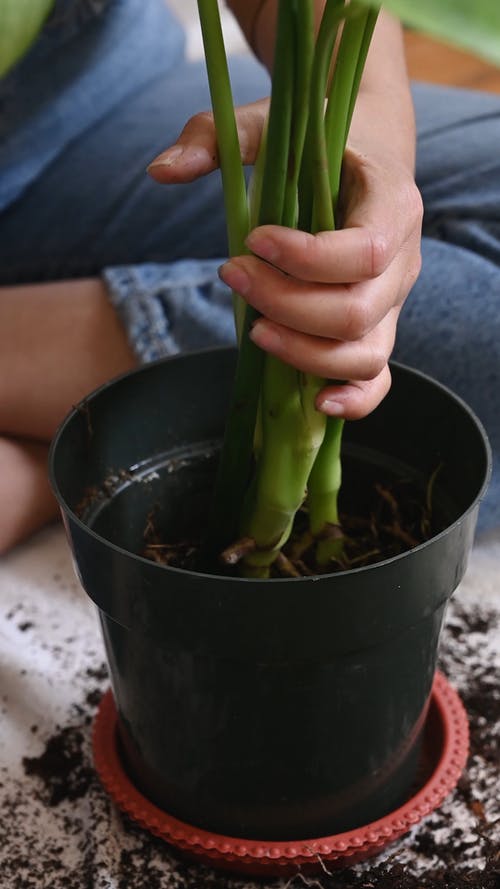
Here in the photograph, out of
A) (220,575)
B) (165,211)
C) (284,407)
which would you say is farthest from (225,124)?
(165,211)

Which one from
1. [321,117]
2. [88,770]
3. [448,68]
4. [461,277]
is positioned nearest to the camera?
[321,117]

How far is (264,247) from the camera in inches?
17.1

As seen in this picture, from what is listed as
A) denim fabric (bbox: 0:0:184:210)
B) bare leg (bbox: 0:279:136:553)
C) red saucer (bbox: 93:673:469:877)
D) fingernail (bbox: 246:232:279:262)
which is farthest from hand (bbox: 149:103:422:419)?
denim fabric (bbox: 0:0:184:210)

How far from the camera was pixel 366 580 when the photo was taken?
48 cm

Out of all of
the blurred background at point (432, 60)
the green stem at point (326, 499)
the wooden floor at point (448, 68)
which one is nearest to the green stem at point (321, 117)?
the green stem at point (326, 499)

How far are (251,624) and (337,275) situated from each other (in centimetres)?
17

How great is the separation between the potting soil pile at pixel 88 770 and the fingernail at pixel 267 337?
1.04ft

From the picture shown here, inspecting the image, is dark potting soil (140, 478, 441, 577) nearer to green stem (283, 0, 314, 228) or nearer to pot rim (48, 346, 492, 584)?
pot rim (48, 346, 492, 584)

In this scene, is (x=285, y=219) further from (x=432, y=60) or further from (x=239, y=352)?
(x=432, y=60)

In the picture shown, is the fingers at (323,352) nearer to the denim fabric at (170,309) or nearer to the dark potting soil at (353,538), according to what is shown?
the dark potting soil at (353,538)

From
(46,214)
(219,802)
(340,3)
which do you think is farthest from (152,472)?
(46,214)

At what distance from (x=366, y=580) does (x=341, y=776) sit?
5.7 inches

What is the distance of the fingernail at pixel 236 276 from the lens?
1.48ft

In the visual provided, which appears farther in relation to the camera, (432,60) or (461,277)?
(432,60)
